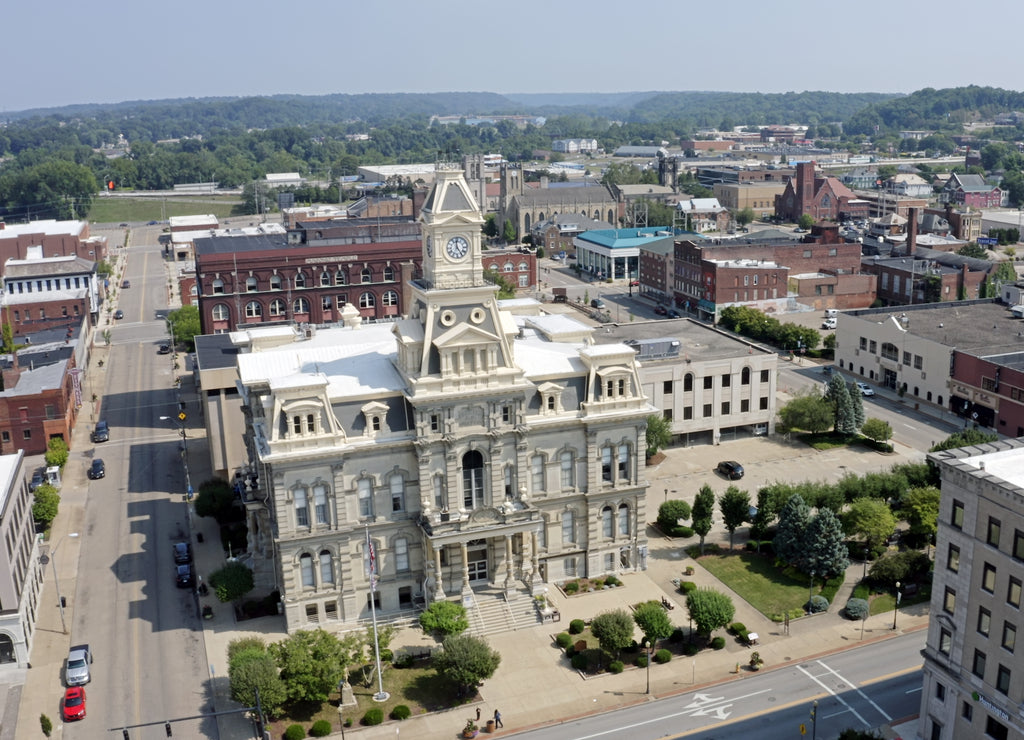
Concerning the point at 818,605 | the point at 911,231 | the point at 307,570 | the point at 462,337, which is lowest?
the point at 818,605

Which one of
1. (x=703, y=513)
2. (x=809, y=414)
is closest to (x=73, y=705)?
(x=703, y=513)

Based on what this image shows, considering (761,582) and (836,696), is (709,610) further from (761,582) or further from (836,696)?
(761,582)

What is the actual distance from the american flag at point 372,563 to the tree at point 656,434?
115ft

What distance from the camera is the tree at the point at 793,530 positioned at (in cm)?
7256

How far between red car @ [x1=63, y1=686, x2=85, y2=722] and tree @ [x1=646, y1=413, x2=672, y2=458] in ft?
179

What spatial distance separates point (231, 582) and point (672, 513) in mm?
34894

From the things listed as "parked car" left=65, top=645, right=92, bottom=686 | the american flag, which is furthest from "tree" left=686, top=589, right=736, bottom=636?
"parked car" left=65, top=645, right=92, bottom=686

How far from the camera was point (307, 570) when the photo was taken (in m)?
67.4

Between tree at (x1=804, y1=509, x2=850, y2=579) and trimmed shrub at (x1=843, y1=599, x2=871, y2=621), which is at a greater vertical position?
tree at (x1=804, y1=509, x2=850, y2=579)

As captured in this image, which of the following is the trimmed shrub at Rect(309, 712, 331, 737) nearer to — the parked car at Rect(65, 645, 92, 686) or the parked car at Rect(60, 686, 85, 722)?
the parked car at Rect(60, 686, 85, 722)

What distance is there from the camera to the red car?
58347 mm

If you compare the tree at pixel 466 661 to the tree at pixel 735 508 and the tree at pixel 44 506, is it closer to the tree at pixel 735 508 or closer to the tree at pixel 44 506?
the tree at pixel 735 508

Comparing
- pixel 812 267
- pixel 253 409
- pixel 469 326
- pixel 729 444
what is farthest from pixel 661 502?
pixel 812 267

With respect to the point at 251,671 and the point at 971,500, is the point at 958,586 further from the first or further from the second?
the point at 251,671
